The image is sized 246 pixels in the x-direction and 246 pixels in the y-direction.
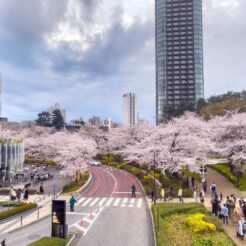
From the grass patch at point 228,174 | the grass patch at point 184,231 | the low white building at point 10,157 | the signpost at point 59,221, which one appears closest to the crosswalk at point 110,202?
the grass patch at point 184,231

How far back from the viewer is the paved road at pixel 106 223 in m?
19.7

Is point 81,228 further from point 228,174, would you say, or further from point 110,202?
point 228,174

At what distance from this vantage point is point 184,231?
20.7 meters

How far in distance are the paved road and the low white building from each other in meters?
18.2

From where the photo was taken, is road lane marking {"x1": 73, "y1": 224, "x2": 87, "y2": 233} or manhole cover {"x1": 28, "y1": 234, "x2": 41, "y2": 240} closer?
manhole cover {"x1": 28, "y1": 234, "x2": 41, "y2": 240}

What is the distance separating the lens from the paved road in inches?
776

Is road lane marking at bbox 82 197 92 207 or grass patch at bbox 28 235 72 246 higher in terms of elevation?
grass patch at bbox 28 235 72 246

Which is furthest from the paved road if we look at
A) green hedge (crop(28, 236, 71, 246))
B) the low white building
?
the low white building

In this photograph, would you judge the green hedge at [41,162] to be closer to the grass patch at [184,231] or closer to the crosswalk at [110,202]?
the crosswalk at [110,202]

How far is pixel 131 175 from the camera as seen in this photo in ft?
177

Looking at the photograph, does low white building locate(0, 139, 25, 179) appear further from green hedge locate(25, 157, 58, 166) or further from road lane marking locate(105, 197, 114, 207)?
road lane marking locate(105, 197, 114, 207)

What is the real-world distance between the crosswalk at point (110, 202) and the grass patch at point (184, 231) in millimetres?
6124

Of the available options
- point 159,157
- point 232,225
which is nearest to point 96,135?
point 159,157

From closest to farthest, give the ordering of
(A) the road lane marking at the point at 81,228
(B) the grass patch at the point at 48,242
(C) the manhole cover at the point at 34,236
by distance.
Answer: (B) the grass patch at the point at 48,242 → (C) the manhole cover at the point at 34,236 → (A) the road lane marking at the point at 81,228
